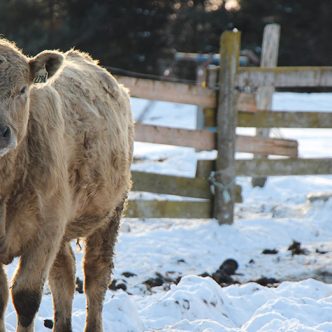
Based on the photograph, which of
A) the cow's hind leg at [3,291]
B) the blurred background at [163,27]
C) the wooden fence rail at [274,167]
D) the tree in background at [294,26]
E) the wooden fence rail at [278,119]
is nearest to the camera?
the cow's hind leg at [3,291]

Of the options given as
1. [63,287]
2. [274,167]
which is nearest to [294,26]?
[274,167]

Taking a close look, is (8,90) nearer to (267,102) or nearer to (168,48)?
(267,102)

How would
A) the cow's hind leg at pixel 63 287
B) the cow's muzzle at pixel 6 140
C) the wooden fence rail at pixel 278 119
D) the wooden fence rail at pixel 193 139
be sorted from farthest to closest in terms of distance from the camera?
the wooden fence rail at pixel 278 119 → the wooden fence rail at pixel 193 139 → the cow's hind leg at pixel 63 287 → the cow's muzzle at pixel 6 140

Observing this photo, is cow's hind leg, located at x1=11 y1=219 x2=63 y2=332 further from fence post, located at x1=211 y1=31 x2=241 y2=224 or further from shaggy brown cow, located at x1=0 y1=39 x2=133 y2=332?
fence post, located at x1=211 y1=31 x2=241 y2=224

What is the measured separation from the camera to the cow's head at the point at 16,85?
175 inches

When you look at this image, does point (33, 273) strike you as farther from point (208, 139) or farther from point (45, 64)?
point (208, 139)

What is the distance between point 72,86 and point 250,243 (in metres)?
4.25

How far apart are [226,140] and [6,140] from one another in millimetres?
6011

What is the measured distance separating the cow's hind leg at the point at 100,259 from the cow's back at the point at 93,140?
25 centimetres

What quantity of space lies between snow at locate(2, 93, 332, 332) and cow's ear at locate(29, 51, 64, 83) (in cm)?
185

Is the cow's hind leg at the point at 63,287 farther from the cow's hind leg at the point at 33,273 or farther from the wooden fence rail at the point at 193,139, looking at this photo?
the wooden fence rail at the point at 193,139

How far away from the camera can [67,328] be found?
230 inches

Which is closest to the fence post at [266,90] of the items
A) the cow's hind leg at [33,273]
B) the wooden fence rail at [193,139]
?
the wooden fence rail at [193,139]

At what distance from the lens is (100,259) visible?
6254 mm
